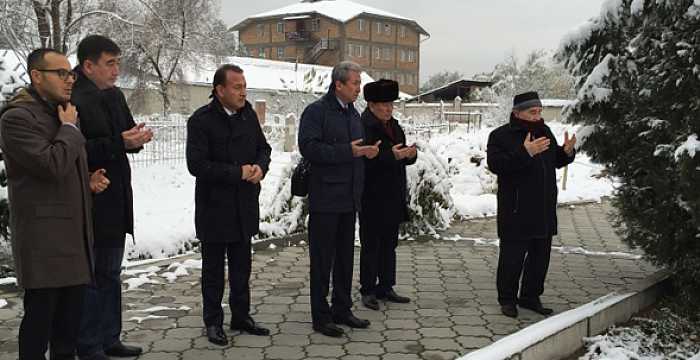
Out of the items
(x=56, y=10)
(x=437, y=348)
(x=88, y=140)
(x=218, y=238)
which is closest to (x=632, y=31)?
(x=437, y=348)

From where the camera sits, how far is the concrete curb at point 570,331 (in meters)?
3.73

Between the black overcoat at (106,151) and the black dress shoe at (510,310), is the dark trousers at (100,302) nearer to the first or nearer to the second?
the black overcoat at (106,151)

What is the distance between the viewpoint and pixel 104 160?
3.60 m

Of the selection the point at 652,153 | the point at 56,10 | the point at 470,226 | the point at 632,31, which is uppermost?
the point at 56,10

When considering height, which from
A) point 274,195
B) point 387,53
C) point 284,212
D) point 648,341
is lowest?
point 648,341

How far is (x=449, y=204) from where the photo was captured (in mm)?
8891

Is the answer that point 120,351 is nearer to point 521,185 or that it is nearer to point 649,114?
point 521,185

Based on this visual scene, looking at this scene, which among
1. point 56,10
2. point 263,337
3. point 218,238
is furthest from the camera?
point 56,10

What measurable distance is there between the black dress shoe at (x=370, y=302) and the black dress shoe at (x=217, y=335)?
4.32ft

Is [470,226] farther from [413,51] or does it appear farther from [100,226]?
[413,51]

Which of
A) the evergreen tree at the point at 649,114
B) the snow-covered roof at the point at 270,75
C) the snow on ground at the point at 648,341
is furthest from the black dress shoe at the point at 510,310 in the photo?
the snow-covered roof at the point at 270,75

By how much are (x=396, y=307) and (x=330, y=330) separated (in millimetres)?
924

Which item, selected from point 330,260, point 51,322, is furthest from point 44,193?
point 330,260

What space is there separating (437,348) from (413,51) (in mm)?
70323
